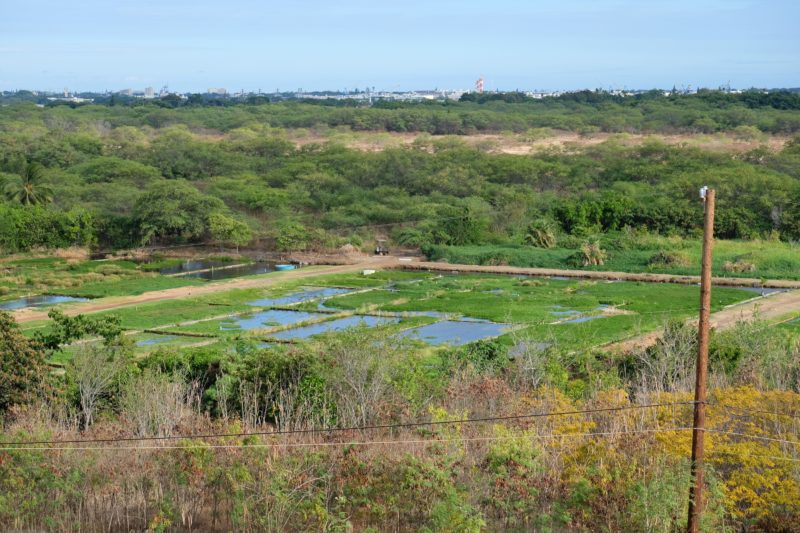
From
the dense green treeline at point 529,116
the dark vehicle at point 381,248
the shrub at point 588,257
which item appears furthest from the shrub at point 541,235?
the dense green treeline at point 529,116

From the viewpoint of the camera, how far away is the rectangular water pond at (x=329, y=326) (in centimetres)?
3286

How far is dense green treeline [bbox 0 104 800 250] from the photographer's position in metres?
52.2

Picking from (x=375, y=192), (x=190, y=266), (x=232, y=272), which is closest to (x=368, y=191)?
(x=375, y=192)

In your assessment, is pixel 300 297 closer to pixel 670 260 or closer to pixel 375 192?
pixel 670 260

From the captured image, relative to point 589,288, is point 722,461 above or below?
above

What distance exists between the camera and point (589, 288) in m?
41.9

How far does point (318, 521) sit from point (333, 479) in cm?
72

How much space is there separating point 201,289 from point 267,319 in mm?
6957

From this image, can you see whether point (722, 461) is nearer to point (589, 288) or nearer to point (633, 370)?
point (633, 370)

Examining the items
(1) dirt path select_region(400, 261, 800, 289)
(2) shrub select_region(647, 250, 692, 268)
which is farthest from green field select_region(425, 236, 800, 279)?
(1) dirt path select_region(400, 261, 800, 289)

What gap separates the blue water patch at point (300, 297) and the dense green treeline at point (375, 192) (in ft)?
32.8

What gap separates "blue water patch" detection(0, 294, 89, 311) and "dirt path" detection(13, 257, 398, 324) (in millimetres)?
1033

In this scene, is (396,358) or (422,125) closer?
(396,358)

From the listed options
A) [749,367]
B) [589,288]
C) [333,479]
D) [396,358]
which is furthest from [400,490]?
[589,288]
